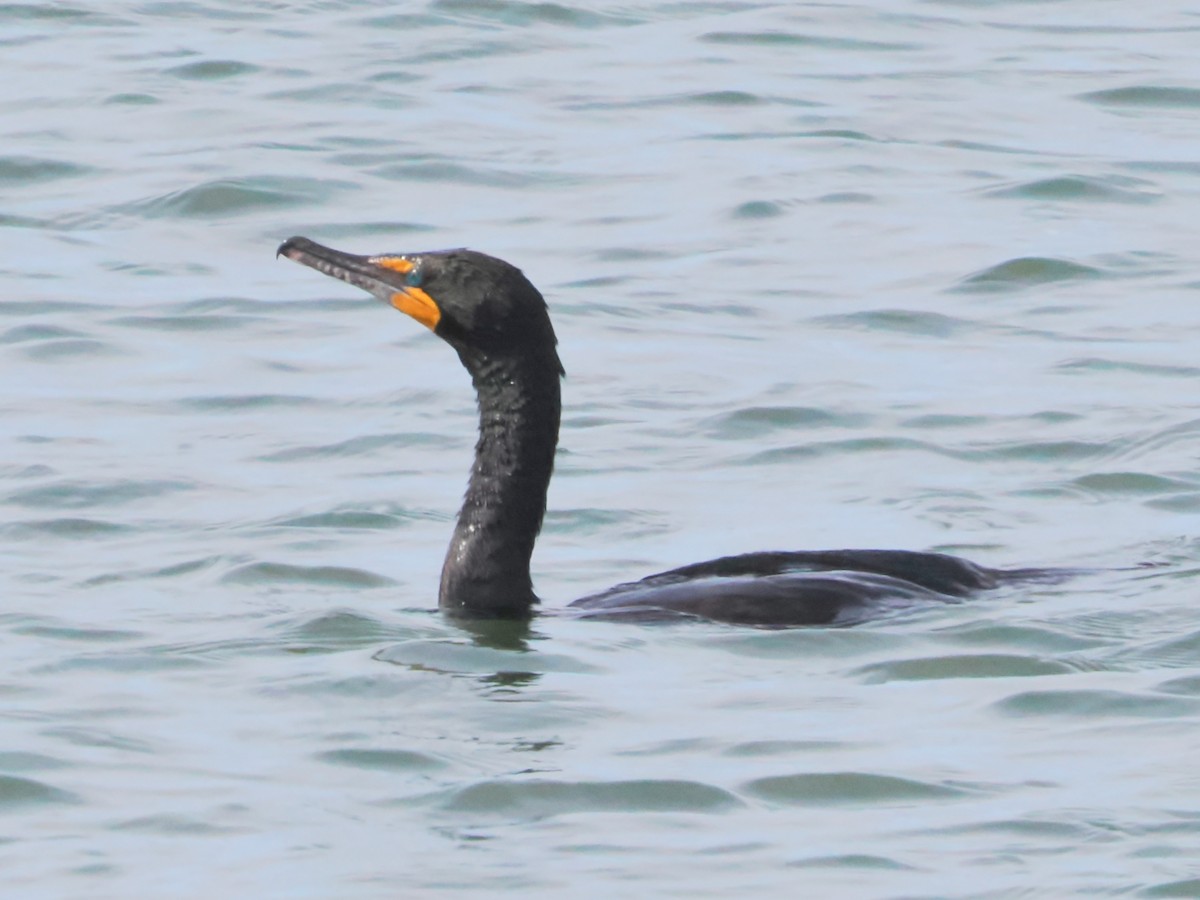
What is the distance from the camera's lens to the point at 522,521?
933 cm

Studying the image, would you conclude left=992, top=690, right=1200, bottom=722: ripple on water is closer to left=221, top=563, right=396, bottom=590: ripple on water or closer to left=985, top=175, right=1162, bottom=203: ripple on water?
left=221, top=563, right=396, bottom=590: ripple on water

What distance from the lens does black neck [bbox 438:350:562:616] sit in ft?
30.3

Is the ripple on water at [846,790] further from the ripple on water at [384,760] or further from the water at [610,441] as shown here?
the ripple on water at [384,760]

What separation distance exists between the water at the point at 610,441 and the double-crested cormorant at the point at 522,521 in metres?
0.17

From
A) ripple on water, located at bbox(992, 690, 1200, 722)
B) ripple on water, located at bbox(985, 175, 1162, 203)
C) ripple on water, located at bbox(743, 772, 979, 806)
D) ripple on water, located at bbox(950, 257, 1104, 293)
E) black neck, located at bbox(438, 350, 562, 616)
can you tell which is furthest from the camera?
ripple on water, located at bbox(985, 175, 1162, 203)

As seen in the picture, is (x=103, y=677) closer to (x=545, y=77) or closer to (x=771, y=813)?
(x=771, y=813)

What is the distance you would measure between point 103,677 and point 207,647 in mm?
445

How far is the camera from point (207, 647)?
875 cm

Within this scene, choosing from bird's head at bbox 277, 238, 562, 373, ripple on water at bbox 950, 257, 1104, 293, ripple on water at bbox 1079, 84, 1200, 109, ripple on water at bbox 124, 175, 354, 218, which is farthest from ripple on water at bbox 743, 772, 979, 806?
ripple on water at bbox 1079, 84, 1200, 109

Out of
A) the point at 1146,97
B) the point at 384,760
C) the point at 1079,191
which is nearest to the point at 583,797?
the point at 384,760

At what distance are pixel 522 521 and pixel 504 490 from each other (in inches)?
4.6

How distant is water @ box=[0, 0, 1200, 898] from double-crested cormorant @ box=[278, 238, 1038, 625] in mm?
171

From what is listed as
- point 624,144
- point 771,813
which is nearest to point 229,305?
point 624,144

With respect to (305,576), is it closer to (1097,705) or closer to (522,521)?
(522,521)
